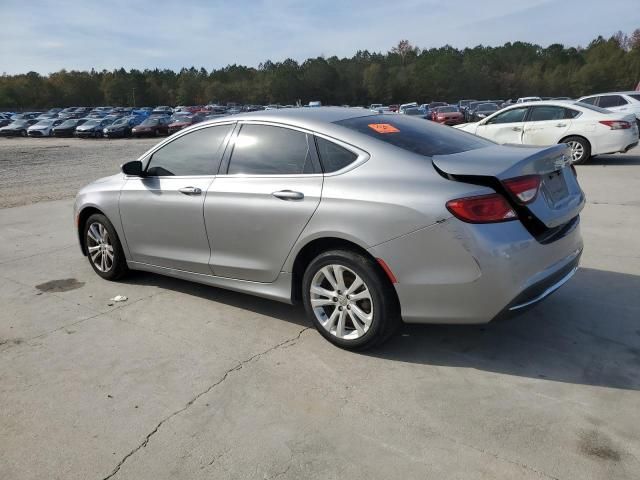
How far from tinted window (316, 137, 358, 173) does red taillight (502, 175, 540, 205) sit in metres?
1.02

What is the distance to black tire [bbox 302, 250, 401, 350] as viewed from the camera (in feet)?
11.3

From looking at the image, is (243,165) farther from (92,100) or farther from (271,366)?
(92,100)

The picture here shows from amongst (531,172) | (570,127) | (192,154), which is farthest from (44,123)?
(531,172)

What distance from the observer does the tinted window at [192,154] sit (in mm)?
4445

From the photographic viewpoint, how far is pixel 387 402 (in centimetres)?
310

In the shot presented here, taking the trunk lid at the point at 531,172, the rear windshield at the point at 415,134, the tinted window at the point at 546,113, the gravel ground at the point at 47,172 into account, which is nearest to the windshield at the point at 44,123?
the gravel ground at the point at 47,172

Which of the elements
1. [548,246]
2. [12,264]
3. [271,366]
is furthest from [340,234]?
[12,264]

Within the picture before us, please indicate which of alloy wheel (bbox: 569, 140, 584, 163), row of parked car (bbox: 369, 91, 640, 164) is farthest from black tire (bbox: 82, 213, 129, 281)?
alloy wheel (bbox: 569, 140, 584, 163)

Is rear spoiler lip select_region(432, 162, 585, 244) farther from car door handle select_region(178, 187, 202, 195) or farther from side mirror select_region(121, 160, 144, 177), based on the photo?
side mirror select_region(121, 160, 144, 177)

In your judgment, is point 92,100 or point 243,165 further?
point 92,100

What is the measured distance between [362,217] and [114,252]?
2966 mm

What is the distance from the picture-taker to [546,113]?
499 inches

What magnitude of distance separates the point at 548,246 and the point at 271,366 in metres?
1.94

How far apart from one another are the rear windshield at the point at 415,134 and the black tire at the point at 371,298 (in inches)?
32.4
